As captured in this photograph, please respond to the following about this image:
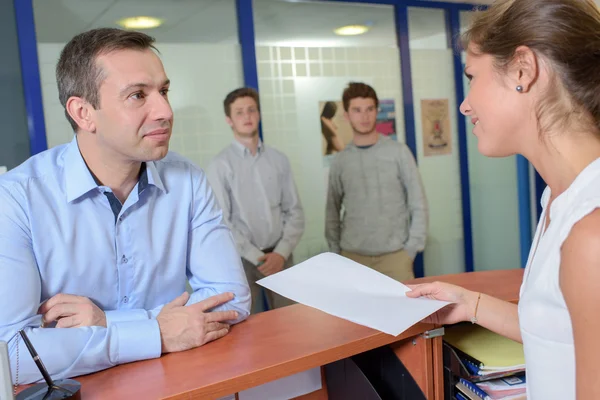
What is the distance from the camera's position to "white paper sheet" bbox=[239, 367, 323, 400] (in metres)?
1.26

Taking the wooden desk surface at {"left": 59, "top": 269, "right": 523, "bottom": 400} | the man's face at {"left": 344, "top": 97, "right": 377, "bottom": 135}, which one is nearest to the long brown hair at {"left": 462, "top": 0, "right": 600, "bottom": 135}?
the wooden desk surface at {"left": 59, "top": 269, "right": 523, "bottom": 400}

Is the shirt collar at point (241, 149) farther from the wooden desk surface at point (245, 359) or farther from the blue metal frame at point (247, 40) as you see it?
the wooden desk surface at point (245, 359)

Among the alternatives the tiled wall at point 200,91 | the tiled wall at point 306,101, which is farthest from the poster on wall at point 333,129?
the tiled wall at point 200,91

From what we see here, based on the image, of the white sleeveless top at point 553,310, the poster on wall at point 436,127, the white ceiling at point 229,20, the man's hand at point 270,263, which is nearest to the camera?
the white sleeveless top at point 553,310

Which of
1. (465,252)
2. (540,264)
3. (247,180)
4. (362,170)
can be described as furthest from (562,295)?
(465,252)

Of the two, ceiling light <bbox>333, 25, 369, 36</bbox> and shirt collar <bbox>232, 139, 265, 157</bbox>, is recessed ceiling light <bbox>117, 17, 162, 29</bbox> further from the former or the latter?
ceiling light <bbox>333, 25, 369, 36</bbox>

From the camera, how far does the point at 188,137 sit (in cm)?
369

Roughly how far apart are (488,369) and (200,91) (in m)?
2.98

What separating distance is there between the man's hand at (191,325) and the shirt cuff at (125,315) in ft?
0.17

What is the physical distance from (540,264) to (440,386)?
53 centimetres

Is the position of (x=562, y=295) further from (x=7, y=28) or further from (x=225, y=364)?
(x=7, y=28)

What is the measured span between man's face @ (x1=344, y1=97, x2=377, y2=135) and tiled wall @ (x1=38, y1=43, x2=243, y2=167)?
2.86ft

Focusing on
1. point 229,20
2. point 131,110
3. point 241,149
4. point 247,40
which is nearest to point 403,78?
point 247,40

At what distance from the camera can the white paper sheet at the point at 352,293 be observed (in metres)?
1.08
